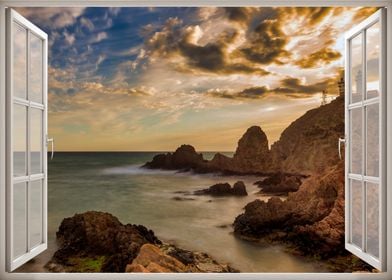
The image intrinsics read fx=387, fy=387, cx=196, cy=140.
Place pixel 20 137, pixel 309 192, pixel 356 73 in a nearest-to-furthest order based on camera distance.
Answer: pixel 20 137 → pixel 356 73 → pixel 309 192

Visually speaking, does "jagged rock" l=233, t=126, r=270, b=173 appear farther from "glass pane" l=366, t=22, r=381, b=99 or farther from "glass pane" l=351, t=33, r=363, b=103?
"glass pane" l=366, t=22, r=381, b=99

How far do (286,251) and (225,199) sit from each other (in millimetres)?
817

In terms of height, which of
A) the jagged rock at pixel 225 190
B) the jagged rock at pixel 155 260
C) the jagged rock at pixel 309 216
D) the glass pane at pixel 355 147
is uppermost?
the glass pane at pixel 355 147

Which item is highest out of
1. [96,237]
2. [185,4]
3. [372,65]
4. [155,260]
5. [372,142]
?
[185,4]

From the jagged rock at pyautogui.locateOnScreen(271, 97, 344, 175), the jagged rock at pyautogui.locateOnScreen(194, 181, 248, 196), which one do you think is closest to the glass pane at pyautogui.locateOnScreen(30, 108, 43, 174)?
the jagged rock at pyautogui.locateOnScreen(194, 181, 248, 196)

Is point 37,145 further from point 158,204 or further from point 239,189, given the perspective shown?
point 239,189

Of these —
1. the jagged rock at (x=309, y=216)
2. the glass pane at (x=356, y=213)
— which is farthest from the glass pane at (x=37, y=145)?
the jagged rock at (x=309, y=216)

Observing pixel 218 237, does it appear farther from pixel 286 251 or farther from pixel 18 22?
pixel 18 22

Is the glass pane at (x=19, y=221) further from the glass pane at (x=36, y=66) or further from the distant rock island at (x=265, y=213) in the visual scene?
the distant rock island at (x=265, y=213)

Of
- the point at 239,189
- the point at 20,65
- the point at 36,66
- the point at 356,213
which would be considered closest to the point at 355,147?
the point at 356,213

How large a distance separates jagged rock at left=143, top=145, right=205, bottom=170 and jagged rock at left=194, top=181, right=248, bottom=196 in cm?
30

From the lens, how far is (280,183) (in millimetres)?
4223

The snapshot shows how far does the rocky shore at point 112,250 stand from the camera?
372 centimetres

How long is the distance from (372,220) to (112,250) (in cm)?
262
